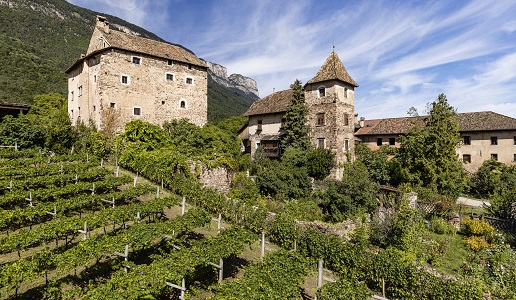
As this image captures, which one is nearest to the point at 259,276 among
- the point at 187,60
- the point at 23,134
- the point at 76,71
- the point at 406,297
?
the point at 406,297

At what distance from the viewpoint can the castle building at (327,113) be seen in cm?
2992

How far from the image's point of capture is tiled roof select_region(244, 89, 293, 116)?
33.6m

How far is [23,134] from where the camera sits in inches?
942

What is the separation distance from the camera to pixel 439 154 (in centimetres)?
2534

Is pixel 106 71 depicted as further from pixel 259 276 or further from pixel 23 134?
pixel 259 276

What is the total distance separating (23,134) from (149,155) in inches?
466

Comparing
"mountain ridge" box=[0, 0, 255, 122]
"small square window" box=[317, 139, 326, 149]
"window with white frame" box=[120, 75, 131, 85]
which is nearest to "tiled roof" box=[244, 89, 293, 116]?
"small square window" box=[317, 139, 326, 149]

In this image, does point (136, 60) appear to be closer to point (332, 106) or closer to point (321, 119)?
point (321, 119)

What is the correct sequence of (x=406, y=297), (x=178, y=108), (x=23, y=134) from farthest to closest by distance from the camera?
(x=178, y=108) < (x=23, y=134) < (x=406, y=297)

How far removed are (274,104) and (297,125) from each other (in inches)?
252

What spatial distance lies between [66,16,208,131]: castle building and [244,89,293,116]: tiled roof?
6.99 m

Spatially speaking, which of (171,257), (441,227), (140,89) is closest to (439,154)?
(441,227)

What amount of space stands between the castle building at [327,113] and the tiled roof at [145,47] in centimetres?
1172

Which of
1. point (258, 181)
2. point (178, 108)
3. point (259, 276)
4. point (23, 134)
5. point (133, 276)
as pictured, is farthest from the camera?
point (178, 108)
